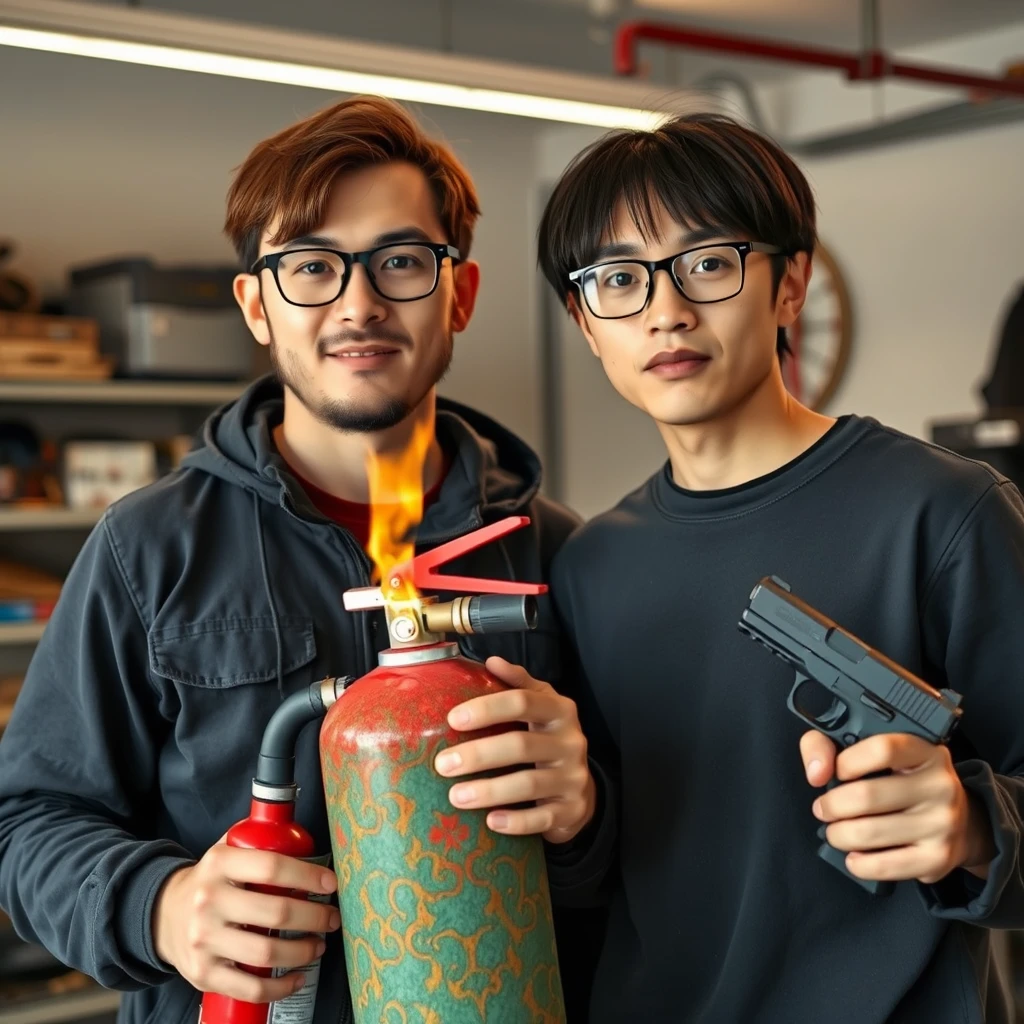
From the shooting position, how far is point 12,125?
541 cm

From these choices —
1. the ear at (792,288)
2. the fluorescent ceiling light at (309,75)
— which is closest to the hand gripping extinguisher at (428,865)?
the ear at (792,288)

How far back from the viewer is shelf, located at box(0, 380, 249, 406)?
14.9 ft

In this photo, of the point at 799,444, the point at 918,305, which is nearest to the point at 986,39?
the point at 918,305

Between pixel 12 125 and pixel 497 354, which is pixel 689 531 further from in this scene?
pixel 497 354

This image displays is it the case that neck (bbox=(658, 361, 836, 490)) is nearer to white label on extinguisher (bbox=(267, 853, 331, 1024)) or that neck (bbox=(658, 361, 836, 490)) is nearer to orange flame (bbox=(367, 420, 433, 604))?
orange flame (bbox=(367, 420, 433, 604))

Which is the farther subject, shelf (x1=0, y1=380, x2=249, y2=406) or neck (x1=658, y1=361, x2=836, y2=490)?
shelf (x1=0, y1=380, x2=249, y2=406)

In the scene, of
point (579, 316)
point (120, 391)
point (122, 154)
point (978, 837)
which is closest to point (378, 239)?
point (579, 316)

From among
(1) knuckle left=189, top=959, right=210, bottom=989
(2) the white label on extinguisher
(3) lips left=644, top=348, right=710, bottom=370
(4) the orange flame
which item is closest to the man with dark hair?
(3) lips left=644, top=348, right=710, bottom=370

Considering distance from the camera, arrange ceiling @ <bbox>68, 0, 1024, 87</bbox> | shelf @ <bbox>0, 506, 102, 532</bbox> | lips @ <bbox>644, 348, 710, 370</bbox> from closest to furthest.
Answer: lips @ <bbox>644, 348, 710, 370</bbox> < shelf @ <bbox>0, 506, 102, 532</bbox> < ceiling @ <bbox>68, 0, 1024, 87</bbox>

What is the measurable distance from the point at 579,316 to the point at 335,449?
362 mm

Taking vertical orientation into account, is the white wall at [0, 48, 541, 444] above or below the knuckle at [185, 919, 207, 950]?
above

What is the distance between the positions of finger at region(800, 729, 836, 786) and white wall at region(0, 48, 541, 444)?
14.0ft

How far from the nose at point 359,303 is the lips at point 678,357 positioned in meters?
0.34

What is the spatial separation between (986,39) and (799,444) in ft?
17.0
